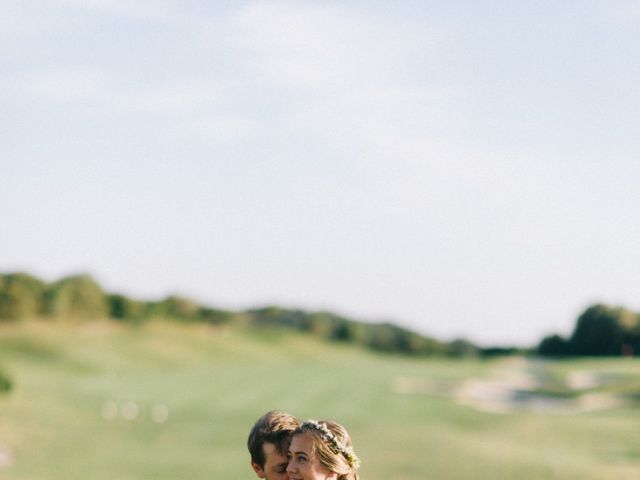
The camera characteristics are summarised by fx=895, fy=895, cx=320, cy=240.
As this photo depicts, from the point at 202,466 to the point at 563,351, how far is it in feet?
108

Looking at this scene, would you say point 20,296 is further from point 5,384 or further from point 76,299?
point 5,384

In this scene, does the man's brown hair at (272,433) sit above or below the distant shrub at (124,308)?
below

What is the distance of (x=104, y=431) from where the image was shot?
85.6ft

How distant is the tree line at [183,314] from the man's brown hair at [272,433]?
56.7m

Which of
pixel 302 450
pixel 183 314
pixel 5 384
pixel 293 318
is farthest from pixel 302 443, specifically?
pixel 293 318

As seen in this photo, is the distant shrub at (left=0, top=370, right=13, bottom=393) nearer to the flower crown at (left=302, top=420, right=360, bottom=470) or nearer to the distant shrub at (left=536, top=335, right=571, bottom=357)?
the flower crown at (left=302, top=420, right=360, bottom=470)

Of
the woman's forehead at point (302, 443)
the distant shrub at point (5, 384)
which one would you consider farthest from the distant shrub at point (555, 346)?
the woman's forehead at point (302, 443)

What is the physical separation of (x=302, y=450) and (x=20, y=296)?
192 ft

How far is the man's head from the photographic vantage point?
3.79 m

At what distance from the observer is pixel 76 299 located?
6278 cm

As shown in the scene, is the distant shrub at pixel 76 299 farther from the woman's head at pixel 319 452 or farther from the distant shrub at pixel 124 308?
the woman's head at pixel 319 452

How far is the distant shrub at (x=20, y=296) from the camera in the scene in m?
57.9

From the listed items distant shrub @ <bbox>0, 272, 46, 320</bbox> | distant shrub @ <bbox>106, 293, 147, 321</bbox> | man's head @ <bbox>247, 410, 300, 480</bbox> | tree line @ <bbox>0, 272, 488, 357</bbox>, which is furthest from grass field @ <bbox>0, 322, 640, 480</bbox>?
man's head @ <bbox>247, 410, 300, 480</bbox>

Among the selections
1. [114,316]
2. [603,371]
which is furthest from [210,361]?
[603,371]
